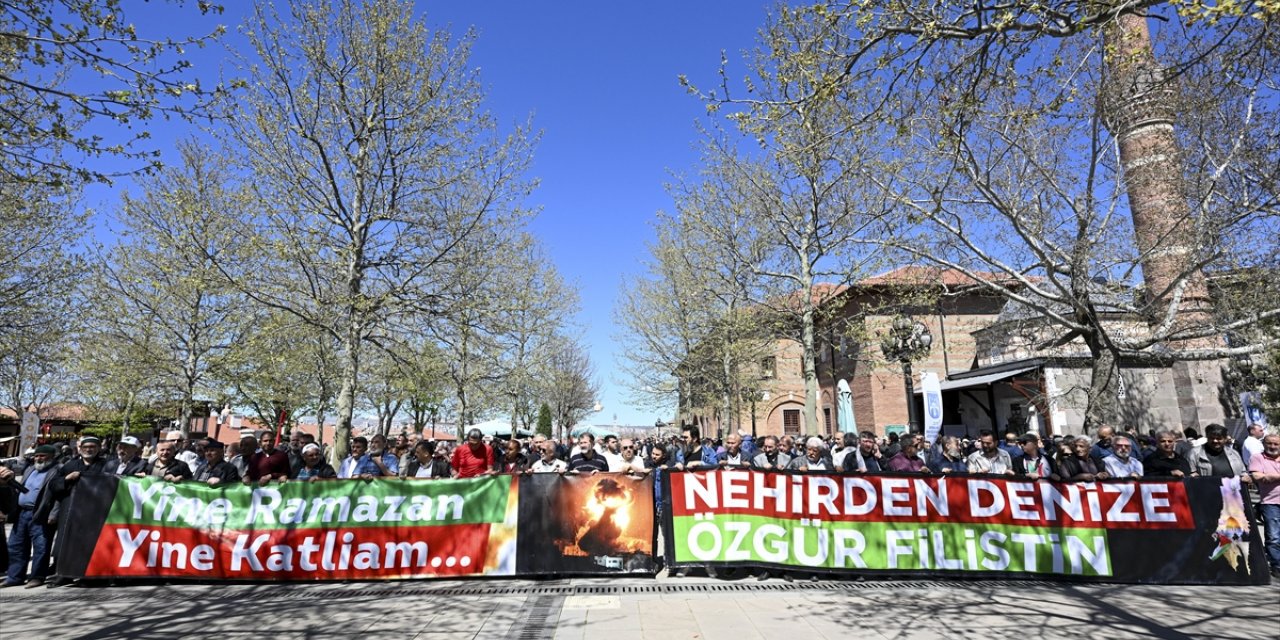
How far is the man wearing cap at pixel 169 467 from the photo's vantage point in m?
7.62

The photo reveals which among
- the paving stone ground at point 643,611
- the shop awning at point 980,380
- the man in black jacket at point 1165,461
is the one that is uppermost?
the shop awning at point 980,380

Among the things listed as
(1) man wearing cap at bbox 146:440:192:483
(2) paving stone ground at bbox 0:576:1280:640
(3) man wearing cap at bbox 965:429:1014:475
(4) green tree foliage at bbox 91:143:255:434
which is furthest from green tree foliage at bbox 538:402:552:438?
(2) paving stone ground at bbox 0:576:1280:640

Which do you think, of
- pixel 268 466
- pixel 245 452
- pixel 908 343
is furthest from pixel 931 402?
pixel 245 452

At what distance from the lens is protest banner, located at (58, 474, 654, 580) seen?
7.23m

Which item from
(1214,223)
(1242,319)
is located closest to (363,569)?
(1214,223)

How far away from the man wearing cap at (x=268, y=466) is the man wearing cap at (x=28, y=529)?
2.12 metres

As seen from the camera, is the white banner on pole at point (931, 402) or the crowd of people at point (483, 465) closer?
the crowd of people at point (483, 465)

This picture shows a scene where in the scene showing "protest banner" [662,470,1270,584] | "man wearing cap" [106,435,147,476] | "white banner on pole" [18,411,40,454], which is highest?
"white banner on pole" [18,411,40,454]

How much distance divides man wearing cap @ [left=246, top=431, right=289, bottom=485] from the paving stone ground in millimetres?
1236

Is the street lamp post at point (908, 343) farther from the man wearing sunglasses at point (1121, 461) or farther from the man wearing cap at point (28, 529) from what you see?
the man wearing cap at point (28, 529)

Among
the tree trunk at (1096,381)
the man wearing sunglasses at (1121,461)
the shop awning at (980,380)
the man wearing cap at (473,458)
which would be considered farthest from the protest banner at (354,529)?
the shop awning at (980,380)

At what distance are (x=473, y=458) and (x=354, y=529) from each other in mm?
2394

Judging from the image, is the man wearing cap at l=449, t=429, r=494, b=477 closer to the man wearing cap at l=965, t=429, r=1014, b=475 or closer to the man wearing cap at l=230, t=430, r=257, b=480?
the man wearing cap at l=230, t=430, r=257, b=480

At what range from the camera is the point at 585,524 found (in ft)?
24.4
